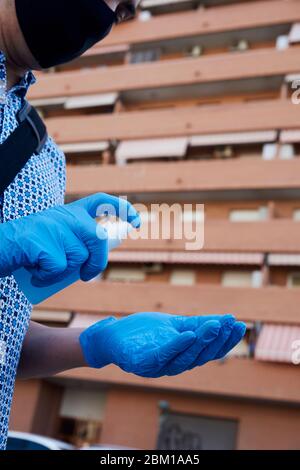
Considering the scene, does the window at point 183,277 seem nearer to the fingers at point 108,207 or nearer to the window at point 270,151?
the window at point 270,151

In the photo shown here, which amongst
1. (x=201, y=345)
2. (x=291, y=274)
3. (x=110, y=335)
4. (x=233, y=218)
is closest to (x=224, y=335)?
(x=201, y=345)

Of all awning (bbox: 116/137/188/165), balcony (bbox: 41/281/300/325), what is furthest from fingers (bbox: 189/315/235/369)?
awning (bbox: 116/137/188/165)

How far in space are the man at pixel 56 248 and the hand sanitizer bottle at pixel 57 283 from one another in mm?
58

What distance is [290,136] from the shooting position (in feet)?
57.6

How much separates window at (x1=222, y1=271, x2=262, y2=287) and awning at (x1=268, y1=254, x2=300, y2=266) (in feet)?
2.21

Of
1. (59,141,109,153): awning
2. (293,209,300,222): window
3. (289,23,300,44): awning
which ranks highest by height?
(289,23,300,44): awning

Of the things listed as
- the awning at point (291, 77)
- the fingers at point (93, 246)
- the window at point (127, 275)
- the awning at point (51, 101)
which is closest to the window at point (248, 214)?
the window at point (127, 275)

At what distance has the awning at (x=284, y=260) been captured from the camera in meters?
15.8

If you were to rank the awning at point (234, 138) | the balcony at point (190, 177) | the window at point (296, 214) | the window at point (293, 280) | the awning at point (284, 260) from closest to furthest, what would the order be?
the awning at point (284, 260) → the window at point (293, 280) → the balcony at point (190, 177) → the window at point (296, 214) → the awning at point (234, 138)

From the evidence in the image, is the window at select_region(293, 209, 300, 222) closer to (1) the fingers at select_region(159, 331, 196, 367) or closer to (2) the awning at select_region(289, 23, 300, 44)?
(2) the awning at select_region(289, 23, 300, 44)

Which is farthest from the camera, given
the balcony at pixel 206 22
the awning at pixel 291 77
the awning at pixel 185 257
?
the balcony at pixel 206 22

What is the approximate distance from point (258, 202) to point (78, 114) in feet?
27.9

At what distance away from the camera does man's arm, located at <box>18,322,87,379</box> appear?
163 centimetres
